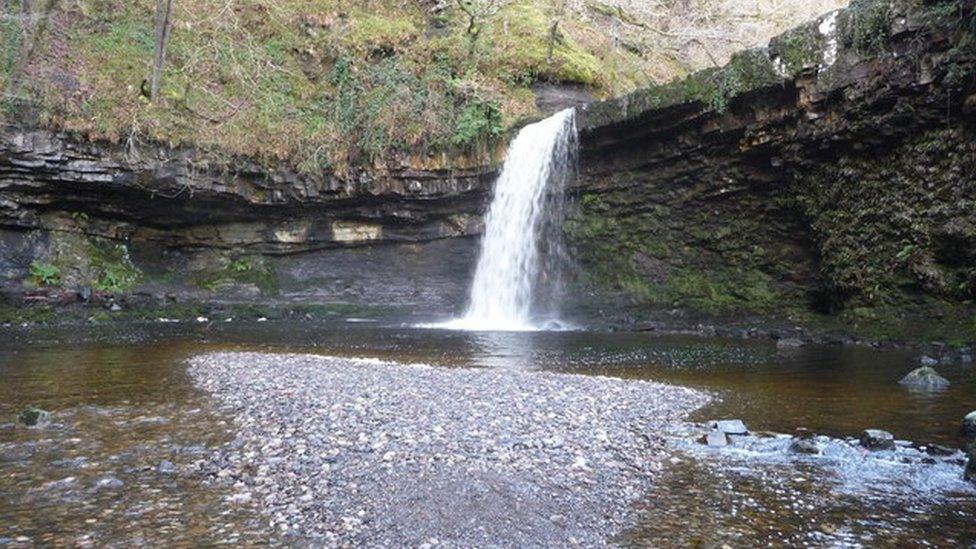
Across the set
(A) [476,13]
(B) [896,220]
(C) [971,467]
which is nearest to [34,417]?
(C) [971,467]

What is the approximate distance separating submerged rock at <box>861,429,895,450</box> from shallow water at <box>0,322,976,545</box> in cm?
52

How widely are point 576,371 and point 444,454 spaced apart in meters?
5.12

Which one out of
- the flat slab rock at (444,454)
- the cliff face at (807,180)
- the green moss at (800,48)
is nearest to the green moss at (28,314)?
the flat slab rock at (444,454)

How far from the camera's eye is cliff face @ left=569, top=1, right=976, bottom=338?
12.5m

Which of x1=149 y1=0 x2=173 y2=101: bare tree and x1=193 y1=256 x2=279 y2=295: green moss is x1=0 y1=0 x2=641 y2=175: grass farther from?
x1=193 y1=256 x2=279 y2=295: green moss

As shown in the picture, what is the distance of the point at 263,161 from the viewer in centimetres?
1834

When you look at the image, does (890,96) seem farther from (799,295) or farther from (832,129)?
(799,295)

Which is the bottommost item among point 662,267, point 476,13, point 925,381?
point 925,381

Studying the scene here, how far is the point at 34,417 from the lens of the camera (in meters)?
6.36

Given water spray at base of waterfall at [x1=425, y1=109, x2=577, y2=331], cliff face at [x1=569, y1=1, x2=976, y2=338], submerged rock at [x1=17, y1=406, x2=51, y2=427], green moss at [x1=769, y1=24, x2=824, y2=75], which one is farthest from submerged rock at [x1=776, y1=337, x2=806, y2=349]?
submerged rock at [x1=17, y1=406, x2=51, y2=427]

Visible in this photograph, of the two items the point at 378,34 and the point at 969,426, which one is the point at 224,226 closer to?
the point at 378,34

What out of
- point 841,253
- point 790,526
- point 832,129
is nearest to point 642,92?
point 832,129

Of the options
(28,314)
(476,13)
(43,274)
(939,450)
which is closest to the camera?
(939,450)

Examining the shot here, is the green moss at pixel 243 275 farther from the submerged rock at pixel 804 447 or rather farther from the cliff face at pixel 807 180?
the submerged rock at pixel 804 447
